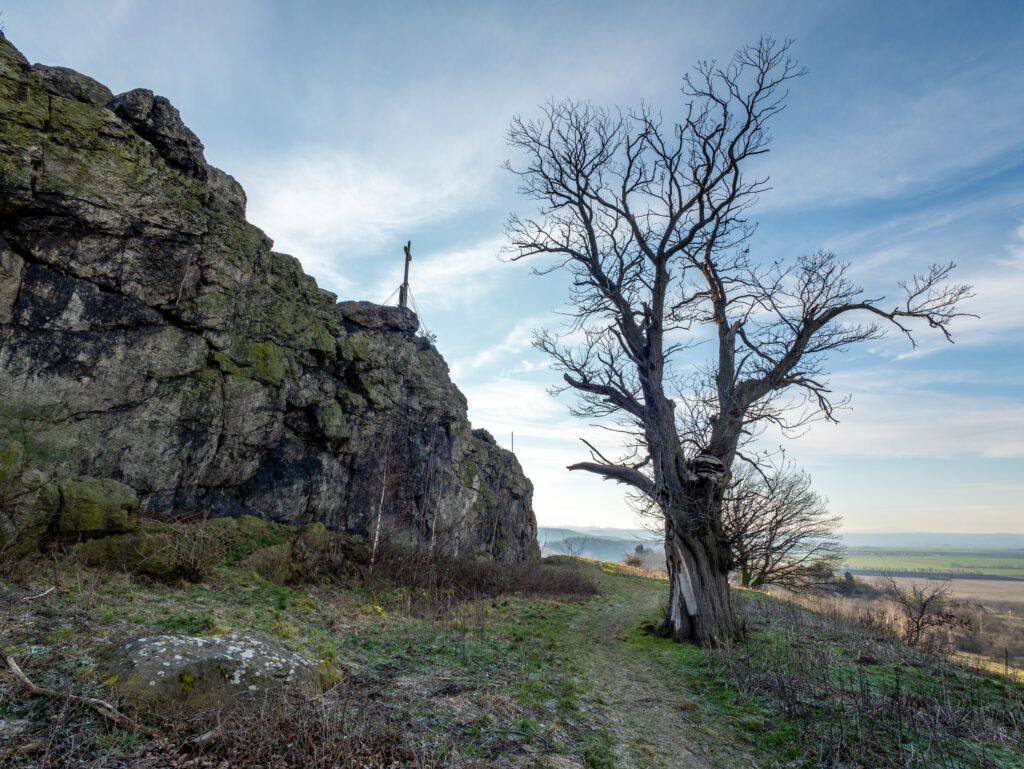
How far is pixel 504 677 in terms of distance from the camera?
315 inches

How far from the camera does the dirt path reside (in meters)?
5.83

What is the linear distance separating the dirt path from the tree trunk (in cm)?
153

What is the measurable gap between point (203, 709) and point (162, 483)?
521 inches

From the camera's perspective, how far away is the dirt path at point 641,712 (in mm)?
5828

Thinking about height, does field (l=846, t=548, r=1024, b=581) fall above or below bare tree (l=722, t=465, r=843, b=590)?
below

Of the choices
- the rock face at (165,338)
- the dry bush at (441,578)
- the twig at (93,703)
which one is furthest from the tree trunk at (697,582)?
the rock face at (165,338)

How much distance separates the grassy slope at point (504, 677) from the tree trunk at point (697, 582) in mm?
754

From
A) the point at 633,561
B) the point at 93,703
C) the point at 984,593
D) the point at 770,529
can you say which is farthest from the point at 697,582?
the point at 984,593

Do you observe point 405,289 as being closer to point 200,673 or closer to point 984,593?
point 200,673

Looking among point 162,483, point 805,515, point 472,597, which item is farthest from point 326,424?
point 805,515

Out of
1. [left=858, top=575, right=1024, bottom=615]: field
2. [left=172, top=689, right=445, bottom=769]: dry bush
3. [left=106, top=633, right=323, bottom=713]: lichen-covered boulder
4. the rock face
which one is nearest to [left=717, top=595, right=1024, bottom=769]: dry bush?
[left=172, top=689, right=445, bottom=769]: dry bush

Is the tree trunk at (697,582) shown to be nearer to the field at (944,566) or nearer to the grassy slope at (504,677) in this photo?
the grassy slope at (504,677)

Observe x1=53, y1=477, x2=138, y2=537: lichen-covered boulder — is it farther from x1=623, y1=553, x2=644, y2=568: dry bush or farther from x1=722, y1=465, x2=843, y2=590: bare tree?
x1=623, y1=553, x2=644, y2=568: dry bush

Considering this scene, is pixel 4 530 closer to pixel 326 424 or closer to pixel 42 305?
pixel 42 305
